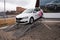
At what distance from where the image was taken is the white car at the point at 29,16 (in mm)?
19438

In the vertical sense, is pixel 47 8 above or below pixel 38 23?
above

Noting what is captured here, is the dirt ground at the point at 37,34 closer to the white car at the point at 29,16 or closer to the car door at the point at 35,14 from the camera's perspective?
the white car at the point at 29,16

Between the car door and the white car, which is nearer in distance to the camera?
the white car

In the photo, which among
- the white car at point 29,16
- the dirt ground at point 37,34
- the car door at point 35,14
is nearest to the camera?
the dirt ground at point 37,34

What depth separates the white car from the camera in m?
19.4

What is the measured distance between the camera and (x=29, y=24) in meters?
19.5

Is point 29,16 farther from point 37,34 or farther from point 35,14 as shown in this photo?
point 37,34

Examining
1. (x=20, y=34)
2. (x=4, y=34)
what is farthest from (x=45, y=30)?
(x=4, y=34)

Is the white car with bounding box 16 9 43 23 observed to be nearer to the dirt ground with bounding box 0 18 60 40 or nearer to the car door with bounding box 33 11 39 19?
the car door with bounding box 33 11 39 19

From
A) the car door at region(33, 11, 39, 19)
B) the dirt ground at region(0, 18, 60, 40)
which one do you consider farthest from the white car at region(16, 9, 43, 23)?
the dirt ground at region(0, 18, 60, 40)

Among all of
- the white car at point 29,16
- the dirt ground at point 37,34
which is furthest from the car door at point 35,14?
the dirt ground at point 37,34

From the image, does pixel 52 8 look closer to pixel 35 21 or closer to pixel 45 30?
pixel 35 21

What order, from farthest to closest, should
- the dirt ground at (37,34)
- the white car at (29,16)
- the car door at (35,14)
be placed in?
the car door at (35,14) < the white car at (29,16) < the dirt ground at (37,34)

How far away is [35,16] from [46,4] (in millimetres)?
3023
